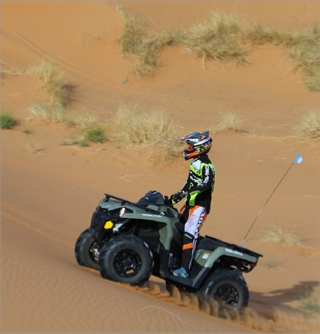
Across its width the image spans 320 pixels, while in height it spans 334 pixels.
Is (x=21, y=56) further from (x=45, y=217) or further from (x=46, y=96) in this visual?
(x=45, y=217)

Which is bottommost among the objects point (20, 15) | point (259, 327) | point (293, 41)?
point (259, 327)

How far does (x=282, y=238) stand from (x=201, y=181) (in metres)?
4.41

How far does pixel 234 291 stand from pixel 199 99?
1682cm

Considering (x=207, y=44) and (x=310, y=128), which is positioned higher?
(x=207, y=44)

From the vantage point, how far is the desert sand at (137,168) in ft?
21.1

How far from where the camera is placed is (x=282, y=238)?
37.7 ft

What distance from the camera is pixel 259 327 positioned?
722 centimetres

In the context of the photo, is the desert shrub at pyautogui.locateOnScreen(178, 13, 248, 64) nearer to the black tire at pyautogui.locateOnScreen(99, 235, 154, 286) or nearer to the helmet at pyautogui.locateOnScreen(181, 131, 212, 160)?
the helmet at pyautogui.locateOnScreen(181, 131, 212, 160)

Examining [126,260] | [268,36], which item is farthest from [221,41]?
[126,260]

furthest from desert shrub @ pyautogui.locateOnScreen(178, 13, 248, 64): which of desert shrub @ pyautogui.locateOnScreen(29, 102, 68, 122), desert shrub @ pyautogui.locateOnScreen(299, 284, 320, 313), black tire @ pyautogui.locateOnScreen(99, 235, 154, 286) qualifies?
black tire @ pyautogui.locateOnScreen(99, 235, 154, 286)

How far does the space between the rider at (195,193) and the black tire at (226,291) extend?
31cm

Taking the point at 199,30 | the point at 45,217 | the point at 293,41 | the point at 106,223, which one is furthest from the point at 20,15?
the point at 106,223

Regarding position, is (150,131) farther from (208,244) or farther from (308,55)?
(308,55)

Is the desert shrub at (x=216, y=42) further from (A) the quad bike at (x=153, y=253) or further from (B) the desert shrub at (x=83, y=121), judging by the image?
(A) the quad bike at (x=153, y=253)
